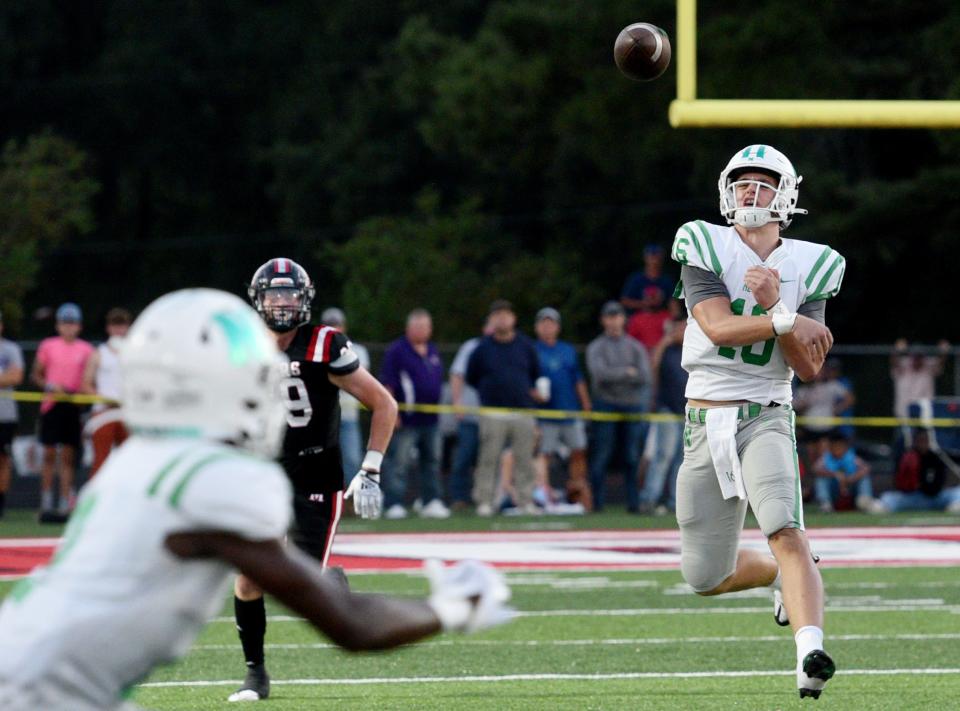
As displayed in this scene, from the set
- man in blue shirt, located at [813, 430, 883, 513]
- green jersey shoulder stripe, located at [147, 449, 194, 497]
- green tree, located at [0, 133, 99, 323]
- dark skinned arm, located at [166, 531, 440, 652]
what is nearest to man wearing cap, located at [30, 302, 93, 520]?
man in blue shirt, located at [813, 430, 883, 513]

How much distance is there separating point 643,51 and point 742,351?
1789 millimetres

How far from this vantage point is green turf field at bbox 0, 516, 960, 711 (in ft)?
19.8

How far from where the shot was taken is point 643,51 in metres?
7.29

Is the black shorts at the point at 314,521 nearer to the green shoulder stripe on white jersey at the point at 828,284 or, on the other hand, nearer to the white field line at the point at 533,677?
the white field line at the point at 533,677

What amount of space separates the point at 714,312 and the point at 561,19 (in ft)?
68.7

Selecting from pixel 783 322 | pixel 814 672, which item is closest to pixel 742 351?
pixel 783 322

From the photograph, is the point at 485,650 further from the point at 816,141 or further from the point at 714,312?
the point at 816,141

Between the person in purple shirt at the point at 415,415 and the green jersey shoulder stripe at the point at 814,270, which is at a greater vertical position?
the green jersey shoulder stripe at the point at 814,270

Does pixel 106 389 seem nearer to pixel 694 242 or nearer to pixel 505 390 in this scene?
pixel 505 390

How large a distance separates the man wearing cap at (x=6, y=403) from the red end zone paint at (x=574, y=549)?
2040 mm

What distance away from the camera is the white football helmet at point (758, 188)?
5996mm

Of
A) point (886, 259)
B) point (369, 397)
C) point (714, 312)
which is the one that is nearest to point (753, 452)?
point (714, 312)

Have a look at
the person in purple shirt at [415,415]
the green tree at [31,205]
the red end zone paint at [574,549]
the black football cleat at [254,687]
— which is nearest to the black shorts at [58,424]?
the red end zone paint at [574,549]

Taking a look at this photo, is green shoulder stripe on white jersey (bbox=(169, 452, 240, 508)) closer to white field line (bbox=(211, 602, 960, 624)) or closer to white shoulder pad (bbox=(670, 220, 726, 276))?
white shoulder pad (bbox=(670, 220, 726, 276))
